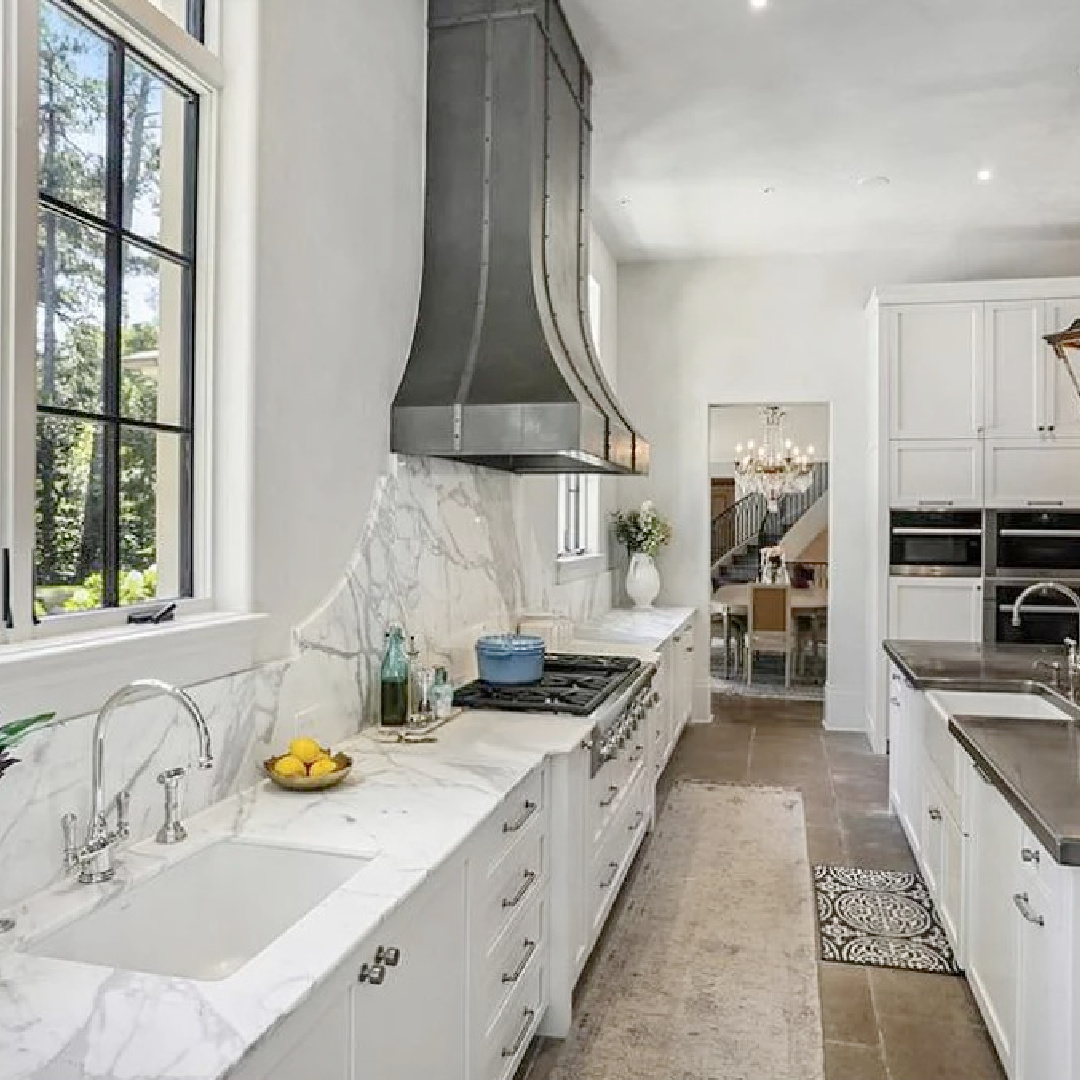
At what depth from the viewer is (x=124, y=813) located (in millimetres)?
1803

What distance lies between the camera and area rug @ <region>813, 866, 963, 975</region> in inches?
128

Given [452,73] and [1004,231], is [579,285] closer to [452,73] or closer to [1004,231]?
Result: [452,73]

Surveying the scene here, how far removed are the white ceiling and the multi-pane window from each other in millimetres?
2158

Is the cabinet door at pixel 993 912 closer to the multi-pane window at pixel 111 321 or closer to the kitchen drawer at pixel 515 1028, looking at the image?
the kitchen drawer at pixel 515 1028

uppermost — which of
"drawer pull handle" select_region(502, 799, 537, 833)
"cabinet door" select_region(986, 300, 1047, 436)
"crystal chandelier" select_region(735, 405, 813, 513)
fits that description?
"cabinet door" select_region(986, 300, 1047, 436)

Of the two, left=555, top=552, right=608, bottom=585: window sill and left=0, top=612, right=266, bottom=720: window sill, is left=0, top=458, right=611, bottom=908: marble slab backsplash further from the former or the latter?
left=555, top=552, right=608, bottom=585: window sill

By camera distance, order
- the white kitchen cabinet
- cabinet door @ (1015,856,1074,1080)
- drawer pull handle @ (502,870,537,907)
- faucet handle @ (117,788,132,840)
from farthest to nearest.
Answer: drawer pull handle @ (502,870,537,907) < cabinet door @ (1015,856,1074,1080) < faucet handle @ (117,788,132,840) < the white kitchen cabinet

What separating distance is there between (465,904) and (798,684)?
23.0 ft

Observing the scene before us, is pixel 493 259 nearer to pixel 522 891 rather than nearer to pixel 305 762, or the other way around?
pixel 305 762

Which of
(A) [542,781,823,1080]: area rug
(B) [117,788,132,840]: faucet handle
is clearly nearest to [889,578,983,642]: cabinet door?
(A) [542,781,823,1080]: area rug

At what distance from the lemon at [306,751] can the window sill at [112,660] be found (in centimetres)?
22

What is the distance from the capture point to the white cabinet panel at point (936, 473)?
6.09m

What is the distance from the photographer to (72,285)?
185 centimetres

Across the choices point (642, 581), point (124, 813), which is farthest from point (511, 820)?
point (642, 581)
